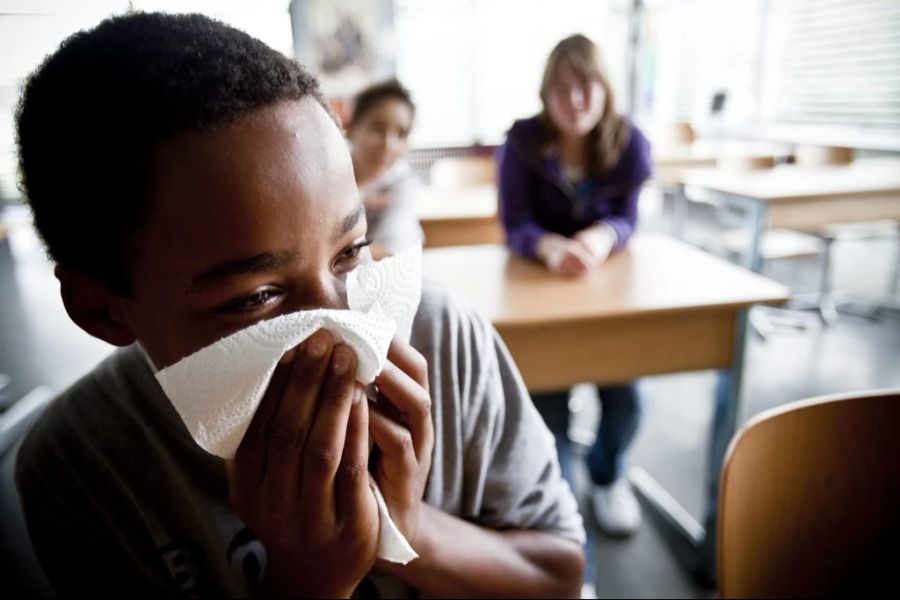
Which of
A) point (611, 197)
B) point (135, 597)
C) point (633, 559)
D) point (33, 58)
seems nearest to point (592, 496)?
point (633, 559)

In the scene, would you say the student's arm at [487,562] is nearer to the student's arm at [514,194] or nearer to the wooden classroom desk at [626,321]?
the wooden classroom desk at [626,321]

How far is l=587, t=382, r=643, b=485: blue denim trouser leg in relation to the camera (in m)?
1.74

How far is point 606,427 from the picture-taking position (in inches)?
70.0

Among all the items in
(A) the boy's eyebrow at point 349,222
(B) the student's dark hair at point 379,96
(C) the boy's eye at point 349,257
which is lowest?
(C) the boy's eye at point 349,257

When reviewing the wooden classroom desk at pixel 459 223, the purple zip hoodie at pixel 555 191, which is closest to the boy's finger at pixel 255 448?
the purple zip hoodie at pixel 555 191

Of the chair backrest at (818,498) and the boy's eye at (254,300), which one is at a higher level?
the boy's eye at (254,300)

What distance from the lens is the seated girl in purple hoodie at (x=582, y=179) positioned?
165 centimetres

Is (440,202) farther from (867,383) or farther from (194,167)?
(194,167)

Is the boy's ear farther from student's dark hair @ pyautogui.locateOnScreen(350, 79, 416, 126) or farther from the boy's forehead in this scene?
student's dark hair @ pyautogui.locateOnScreen(350, 79, 416, 126)

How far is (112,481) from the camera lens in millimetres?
606

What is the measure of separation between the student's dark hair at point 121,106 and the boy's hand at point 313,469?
0.16 meters

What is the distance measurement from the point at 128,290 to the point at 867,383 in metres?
2.98

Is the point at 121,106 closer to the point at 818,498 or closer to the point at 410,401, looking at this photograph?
the point at 410,401

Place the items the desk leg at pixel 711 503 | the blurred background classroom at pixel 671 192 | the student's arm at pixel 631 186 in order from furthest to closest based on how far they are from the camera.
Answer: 1. the student's arm at pixel 631 186
2. the desk leg at pixel 711 503
3. the blurred background classroom at pixel 671 192
